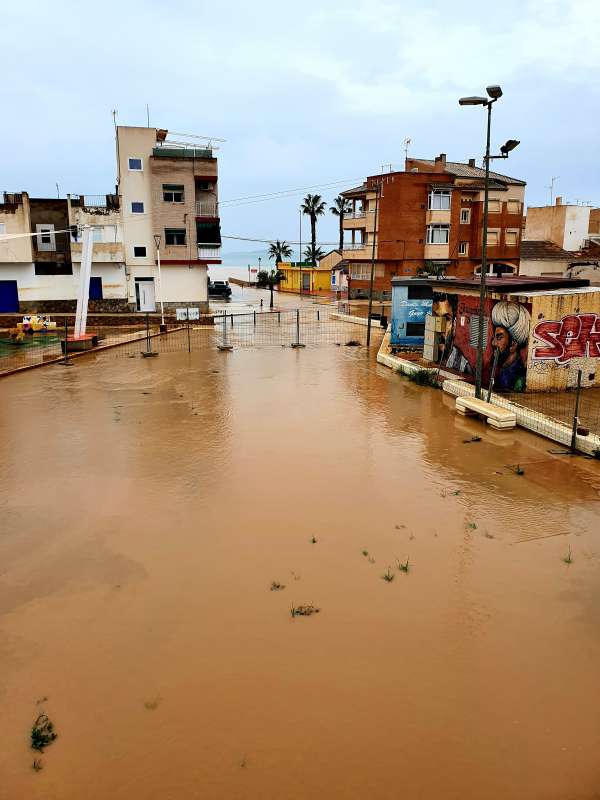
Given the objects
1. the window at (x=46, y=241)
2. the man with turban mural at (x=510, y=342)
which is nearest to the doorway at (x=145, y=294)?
the window at (x=46, y=241)

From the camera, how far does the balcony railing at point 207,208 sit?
51.2 m

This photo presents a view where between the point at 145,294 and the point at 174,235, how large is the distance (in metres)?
5.71

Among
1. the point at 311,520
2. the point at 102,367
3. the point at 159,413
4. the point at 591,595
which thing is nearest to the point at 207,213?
the point at 102,367

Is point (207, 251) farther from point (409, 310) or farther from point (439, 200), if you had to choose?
point (439, 200)

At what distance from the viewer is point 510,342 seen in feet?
70.3

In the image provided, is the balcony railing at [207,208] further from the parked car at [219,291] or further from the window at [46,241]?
the parked car at [219,291]

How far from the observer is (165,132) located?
170ft

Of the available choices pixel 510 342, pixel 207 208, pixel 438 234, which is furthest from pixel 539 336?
pixel 438 234

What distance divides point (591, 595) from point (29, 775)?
7.85 m

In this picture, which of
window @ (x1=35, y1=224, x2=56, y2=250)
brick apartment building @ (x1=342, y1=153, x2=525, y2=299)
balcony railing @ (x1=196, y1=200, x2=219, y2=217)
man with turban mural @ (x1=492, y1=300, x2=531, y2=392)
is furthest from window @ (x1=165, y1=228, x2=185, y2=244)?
man with turban mural @ (x1=492, y1=300, x2=531, y2=392)

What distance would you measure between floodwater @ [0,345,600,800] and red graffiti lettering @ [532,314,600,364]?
5.30m

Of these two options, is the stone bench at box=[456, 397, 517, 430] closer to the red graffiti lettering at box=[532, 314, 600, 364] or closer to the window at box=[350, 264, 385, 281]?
the red graffiti lettering at box=[532, 314, 600, 364]

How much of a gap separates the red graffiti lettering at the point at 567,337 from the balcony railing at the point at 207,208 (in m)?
36.9

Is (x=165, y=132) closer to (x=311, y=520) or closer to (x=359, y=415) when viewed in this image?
(x=359, y=415)
